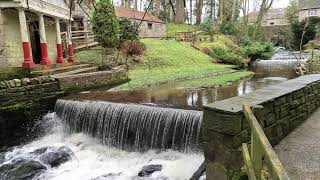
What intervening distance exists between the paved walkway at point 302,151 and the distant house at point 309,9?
42736 mm

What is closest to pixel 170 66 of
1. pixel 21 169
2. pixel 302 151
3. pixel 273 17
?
pixel 21 169

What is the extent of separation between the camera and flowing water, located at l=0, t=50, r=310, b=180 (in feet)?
23.7

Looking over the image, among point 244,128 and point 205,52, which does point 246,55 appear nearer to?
point 205,52

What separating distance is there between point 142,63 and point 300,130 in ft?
42.2

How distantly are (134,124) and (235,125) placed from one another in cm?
460

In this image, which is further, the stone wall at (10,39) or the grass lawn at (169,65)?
the grass lawn at (169,65)

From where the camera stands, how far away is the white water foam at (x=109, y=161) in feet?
22.4

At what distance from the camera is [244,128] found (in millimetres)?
4098

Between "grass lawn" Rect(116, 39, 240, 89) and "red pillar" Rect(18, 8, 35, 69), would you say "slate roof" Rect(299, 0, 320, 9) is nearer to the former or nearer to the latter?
"grass lawn" Rect(116, 39, 240, 89)

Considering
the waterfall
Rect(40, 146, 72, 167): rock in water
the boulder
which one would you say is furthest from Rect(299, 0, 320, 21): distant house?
the boulder

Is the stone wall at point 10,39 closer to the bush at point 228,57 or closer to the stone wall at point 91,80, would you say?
the stone wall at point 91,80

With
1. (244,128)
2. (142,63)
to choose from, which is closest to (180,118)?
(244,128)

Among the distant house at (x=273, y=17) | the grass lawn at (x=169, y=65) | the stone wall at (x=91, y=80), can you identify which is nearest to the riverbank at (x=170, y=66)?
the grass lawn at (x=169, y=65)

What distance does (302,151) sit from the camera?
463cm
